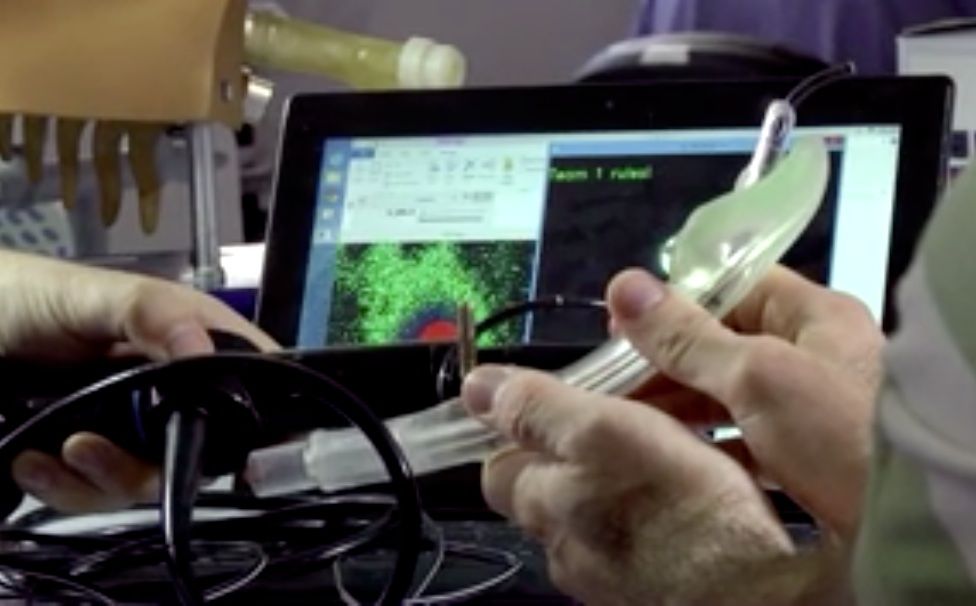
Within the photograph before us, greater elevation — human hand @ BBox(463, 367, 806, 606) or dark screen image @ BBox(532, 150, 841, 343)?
dark screen image @ BBox(532, 150, 841, 343)

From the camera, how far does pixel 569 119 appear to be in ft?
2.88

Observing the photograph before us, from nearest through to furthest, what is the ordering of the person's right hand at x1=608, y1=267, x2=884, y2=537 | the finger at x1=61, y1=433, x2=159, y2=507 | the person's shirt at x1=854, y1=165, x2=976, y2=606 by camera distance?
1. the person's shirt at x1=854, y1=165, x2=976, y2=606
2. the person's right hand at x1=608, y1=267, x2=884, y2=537
3. the finger at x1=61, y1=433, x2=159, y2=507

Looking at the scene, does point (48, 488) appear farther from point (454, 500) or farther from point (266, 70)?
point (266, 70)

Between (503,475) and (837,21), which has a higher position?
(837,21)

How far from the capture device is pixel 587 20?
2570 millimetres

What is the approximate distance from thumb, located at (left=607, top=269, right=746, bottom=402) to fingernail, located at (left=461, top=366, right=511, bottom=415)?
4cm

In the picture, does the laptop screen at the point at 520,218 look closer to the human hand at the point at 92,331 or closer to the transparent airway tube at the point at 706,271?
the human hand at the point at 92,331

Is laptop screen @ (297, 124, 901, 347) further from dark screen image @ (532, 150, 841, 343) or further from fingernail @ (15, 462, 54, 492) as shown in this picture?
fingernail @ (15, 462, 54, 492)

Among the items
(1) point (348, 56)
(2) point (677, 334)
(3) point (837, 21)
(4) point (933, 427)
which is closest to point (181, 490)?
(2) point (677, 334)

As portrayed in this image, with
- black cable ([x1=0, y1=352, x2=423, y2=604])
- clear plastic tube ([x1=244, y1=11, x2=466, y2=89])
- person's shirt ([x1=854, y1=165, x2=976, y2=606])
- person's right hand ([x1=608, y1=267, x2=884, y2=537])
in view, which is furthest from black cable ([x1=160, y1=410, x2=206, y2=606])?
clear plastic tube ([x1=244, y1=11, x2=466, y2=89])

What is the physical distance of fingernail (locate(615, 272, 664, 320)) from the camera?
0.50 meters

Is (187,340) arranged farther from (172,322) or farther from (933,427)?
(933,427)

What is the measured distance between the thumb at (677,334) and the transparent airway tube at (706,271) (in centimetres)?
1

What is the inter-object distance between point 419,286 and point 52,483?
0.25m
